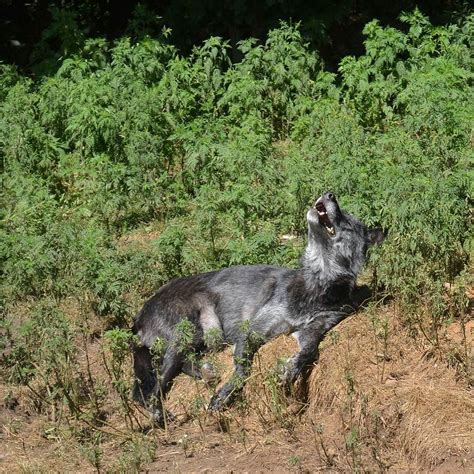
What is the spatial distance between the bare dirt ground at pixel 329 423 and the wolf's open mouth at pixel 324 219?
2.78 feet

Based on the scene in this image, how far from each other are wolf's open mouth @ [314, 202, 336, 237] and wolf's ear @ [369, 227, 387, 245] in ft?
1.10

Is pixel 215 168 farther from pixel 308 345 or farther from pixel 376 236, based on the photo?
pixel 308 345

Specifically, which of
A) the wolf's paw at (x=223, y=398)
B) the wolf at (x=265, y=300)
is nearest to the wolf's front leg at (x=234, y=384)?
the wolf's paw at (x=223, y=398)

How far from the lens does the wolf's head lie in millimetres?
9445

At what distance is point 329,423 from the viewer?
827 centimetres

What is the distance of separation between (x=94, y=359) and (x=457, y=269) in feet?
11.1

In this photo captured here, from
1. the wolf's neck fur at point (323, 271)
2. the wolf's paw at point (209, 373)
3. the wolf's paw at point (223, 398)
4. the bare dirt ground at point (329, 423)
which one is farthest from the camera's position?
the wolf's neck fur at point (323, 271)

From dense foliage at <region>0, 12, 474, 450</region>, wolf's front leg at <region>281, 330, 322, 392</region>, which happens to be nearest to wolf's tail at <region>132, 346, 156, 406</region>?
dense foliage at <region>0, 12, 474, 450</region>

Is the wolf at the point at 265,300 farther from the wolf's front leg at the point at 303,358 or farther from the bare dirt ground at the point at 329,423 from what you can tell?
the bare dirt ground at the point at 329,423

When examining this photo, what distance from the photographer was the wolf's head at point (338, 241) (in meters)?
9.45

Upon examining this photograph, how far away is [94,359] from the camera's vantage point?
32.2 feet

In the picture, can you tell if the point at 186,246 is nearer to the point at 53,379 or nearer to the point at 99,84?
the point at 53,379

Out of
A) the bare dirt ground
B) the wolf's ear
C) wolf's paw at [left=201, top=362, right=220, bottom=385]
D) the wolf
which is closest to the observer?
the bare dirt ground

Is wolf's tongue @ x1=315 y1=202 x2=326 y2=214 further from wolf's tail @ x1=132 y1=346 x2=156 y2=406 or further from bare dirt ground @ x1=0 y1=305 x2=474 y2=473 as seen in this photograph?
wolf's tail @ x1=132 y1=346 x2=156 y2=406
